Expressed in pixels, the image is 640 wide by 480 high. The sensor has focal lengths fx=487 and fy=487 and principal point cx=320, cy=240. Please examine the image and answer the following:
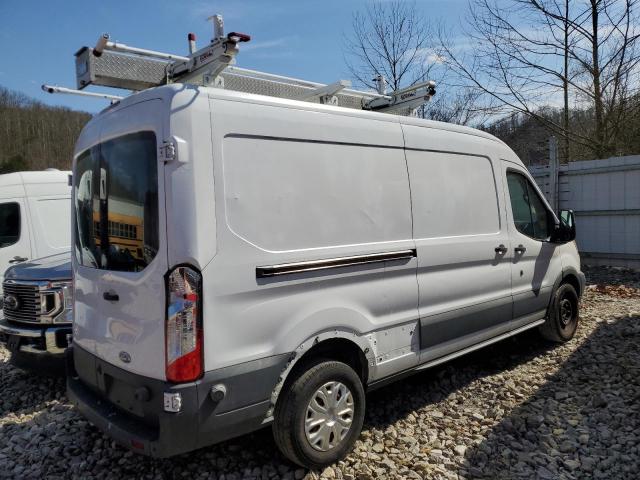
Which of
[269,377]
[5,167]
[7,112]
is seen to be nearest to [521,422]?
[269,377]

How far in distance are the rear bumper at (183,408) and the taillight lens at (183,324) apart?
89mm

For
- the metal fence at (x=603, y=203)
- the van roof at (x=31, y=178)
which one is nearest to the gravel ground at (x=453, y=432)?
the van roof at (x=31, y=178)

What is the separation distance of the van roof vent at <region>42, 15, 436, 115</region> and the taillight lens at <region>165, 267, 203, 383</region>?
127cm

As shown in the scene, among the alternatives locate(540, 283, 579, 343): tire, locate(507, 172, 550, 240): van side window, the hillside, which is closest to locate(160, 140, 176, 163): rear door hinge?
locate(507, 172, 550, 240): van side window

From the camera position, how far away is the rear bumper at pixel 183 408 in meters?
2.50

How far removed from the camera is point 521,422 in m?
3.73

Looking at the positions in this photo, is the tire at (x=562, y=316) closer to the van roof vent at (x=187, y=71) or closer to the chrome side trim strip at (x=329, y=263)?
the chrome side trim strip at (x=329, y=263)

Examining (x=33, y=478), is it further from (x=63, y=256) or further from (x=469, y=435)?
(x=469, y=435)

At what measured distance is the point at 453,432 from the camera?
144 inches

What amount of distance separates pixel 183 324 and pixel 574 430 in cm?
299

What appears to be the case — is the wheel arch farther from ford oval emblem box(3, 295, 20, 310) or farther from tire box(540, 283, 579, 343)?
ford oval emblem box(3, 295, 20, 310)

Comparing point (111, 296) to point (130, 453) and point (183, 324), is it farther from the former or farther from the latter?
point (130, 453)

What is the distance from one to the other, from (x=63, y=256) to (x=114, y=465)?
282 centimetres

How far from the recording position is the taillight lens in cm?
248
